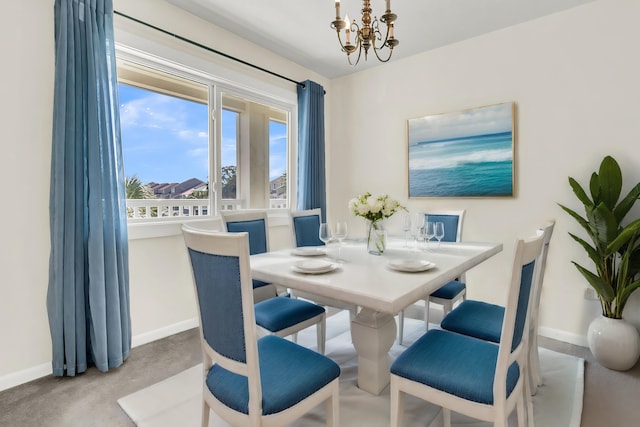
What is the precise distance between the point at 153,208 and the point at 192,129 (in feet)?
2.69

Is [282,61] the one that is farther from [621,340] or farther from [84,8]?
[621,340]

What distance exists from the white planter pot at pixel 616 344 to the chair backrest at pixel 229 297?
2381 mm

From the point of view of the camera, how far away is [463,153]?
10.1ft

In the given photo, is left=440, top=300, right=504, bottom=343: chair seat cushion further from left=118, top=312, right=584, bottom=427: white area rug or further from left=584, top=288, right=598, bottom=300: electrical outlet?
left=584, top=288, right=598, bottom=300: electrical outlet

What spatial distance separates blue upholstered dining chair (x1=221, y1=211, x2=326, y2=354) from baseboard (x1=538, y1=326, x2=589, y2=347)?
1966 millimetres

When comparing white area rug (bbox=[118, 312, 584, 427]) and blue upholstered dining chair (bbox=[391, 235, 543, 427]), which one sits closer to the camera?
blue upholstered dining chair (bbox=[391, 235, 543, 427])

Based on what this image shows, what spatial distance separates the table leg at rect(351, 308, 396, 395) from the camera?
1.72 metres

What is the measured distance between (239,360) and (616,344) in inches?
96.8

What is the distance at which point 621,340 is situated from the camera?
81.9 inches

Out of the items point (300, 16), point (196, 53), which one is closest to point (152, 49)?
point (196, 53)

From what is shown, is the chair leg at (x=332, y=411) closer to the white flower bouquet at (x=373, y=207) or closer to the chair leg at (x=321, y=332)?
the chair leg at (x=321, y=332)

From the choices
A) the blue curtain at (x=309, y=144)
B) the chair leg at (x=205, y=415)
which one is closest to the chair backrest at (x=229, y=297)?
the chair leg at (x=205, y=415)

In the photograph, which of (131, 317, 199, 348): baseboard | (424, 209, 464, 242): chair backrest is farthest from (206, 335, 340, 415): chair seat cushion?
(424, 209, 464, 242): chair backrest

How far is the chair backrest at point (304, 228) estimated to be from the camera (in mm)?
2603
